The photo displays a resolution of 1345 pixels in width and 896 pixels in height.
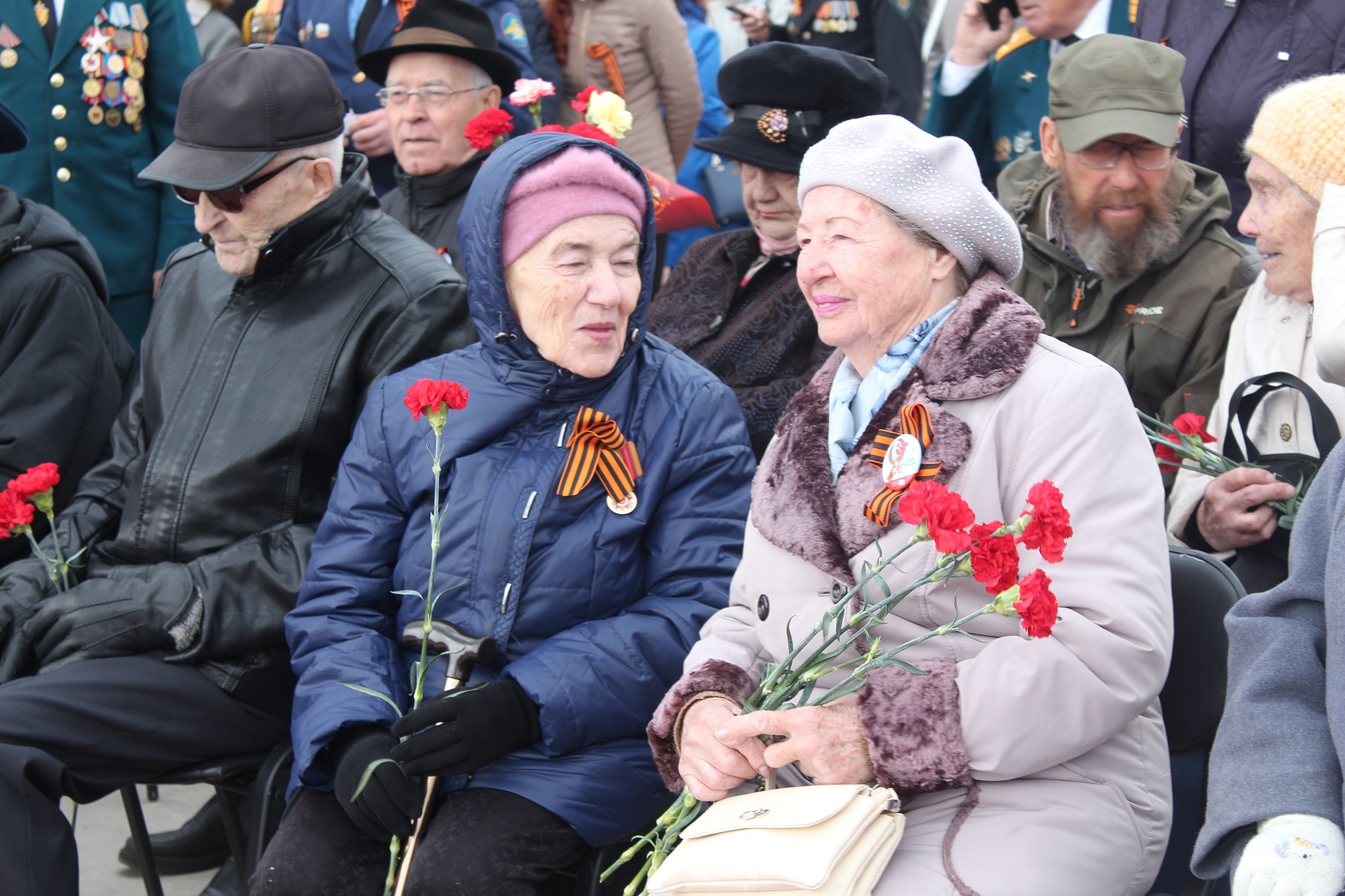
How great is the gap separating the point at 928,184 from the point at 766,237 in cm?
154

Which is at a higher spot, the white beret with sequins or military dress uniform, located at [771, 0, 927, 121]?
the white beret with sequins

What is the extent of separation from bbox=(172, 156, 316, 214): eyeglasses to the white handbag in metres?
2.00

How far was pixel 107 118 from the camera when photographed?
490 cm

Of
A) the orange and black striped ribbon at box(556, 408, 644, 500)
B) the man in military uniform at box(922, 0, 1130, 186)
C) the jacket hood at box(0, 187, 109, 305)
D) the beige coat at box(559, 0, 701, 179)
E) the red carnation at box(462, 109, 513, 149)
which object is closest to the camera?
the orange and black striped ribbon at box(556, 408, 644, 500)

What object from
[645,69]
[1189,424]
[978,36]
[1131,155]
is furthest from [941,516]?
[645,69]

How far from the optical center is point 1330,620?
1958 mm

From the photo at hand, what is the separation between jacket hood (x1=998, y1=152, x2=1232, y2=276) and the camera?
346 cm

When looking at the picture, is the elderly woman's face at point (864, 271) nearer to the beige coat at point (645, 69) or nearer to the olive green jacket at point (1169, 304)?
the olive green jacket at point (1169, 304)

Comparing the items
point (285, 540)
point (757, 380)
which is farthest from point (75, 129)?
point (757, 380)

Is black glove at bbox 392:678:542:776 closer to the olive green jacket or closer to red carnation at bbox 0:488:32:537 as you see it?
red carnation at bbox 0:488:32:537

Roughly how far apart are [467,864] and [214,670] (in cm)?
93

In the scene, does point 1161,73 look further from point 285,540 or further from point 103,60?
point 103,60

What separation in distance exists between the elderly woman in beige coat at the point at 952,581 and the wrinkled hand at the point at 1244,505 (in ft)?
2.43

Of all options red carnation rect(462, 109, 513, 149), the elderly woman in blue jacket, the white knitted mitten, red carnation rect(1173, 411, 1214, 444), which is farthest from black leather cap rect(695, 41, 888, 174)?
the white knitted mitten
